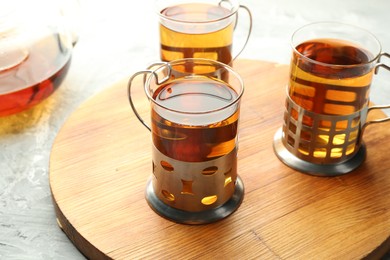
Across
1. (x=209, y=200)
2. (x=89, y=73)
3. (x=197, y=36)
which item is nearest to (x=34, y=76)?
(x=89, y=73)

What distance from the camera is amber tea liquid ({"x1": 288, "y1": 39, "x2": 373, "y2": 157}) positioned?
790mm

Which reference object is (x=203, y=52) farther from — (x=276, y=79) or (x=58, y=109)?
(x=58, y=109)

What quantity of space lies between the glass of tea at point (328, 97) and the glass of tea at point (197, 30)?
11cm

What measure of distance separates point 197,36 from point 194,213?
0.26m

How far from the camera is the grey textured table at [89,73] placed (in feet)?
2.75

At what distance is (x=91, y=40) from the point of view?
1268mm

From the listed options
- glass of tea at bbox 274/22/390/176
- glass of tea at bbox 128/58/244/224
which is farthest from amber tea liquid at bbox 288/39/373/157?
glass of tea at bbox 128/58/244/224

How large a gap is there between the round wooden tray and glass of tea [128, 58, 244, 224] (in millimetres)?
22

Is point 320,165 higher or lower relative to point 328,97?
lower

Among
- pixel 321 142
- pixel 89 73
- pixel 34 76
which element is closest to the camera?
pixel 321 142

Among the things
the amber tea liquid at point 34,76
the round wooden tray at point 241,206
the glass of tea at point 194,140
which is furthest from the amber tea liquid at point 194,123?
the amber tea liquid at point 34,76

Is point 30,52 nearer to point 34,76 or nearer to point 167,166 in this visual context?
point 34,76

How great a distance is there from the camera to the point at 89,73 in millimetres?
1169

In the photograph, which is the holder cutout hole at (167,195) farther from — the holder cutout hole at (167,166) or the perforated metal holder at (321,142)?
the perforated metal holder at (321,142)
